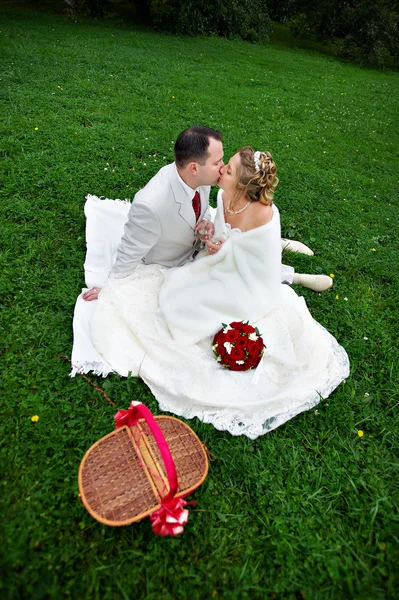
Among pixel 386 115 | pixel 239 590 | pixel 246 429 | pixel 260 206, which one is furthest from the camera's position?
pixel 386 115

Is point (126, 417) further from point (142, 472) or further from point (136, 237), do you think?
point (136, 237)

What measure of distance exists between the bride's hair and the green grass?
1.76 m

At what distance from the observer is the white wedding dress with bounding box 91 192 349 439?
341cm

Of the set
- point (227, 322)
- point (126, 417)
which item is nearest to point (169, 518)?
point (126, 417)

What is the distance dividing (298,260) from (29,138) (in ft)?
15.6

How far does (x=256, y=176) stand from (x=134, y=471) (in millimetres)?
2543

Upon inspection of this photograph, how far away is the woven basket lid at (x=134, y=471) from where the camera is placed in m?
2.58

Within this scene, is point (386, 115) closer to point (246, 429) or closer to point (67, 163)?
point (67, 163)

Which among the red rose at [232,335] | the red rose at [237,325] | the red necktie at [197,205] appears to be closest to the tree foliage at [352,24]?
the red necktie at [197,205]

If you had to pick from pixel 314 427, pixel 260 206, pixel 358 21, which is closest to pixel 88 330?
pixel 260 206

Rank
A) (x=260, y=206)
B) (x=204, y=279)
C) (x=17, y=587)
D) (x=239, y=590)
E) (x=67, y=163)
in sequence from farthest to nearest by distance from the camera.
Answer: (x=67, y=163) → (x=204, y=279) → (x=260, y=206) → (x=239, y=590) → (x=17, y=587)

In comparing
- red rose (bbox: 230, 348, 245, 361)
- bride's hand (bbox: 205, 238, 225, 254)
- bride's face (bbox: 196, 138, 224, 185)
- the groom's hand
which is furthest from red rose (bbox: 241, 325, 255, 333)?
bride's face (bbox: 196, 138, 224, 185)

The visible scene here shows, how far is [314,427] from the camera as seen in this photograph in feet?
11.4

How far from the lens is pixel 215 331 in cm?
371
